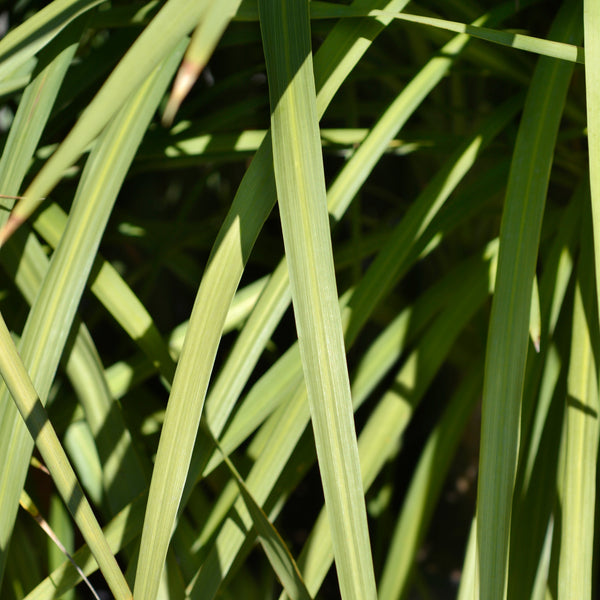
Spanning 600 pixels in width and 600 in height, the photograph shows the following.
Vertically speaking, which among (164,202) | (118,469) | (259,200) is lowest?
(118,469)

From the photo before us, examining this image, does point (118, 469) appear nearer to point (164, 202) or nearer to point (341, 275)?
point (341, 275)

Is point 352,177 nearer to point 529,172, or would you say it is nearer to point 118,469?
point 529,172

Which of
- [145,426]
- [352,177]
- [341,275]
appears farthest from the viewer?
[341,275]

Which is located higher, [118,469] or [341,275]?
[341,275]

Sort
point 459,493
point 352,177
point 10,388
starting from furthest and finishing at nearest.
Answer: point 459,493
point 352,177
point 10,388

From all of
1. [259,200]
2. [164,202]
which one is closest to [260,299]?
[259,200]

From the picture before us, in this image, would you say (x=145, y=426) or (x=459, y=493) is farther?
(x=459, y=493)
